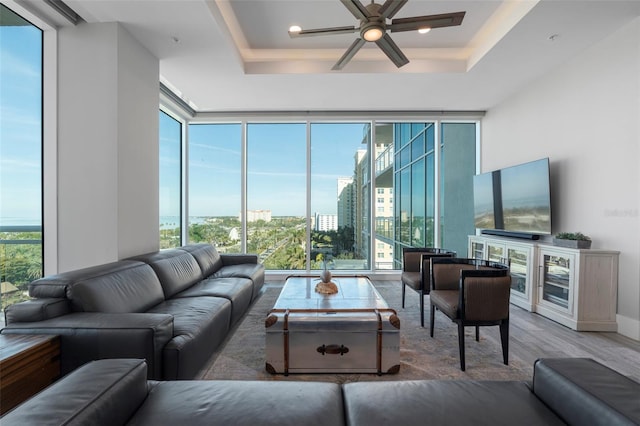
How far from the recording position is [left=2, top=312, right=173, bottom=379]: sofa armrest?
1.64 meters

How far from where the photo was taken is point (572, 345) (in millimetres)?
2627

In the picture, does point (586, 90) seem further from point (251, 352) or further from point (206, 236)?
point (206, 236)

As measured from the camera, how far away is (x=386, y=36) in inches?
90.0

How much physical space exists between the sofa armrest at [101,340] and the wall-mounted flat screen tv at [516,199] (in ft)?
14.2

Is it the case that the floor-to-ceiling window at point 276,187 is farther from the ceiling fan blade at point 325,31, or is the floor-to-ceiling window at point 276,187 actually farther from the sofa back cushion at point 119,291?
the ceiling fan blade at point 325,31

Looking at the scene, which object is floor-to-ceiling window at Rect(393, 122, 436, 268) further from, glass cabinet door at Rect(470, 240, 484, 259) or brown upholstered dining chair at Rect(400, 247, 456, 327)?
brown upholstered dining chair at Rect(400, 247, 456, 327)

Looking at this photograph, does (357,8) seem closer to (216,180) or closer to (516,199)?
(516,199)

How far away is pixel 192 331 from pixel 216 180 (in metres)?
3.82

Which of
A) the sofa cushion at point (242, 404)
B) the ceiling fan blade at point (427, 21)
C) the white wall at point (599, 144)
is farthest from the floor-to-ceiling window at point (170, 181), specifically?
the white wall at point (599, 144)

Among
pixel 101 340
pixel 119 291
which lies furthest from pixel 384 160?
pixel 101 340

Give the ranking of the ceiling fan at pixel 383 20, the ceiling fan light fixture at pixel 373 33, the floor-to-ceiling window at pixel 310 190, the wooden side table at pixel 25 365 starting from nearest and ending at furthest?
the wooden side table at pixel 25 365 → the ceiling fan at pixel 383 20 → the ceiling fan light fixture at pixel 373 33 → the floor-to-ceiling window at pixel 310 190

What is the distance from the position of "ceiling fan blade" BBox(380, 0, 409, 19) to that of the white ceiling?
100cm

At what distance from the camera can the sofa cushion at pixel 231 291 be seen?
2.75 m

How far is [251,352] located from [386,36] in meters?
2.98
